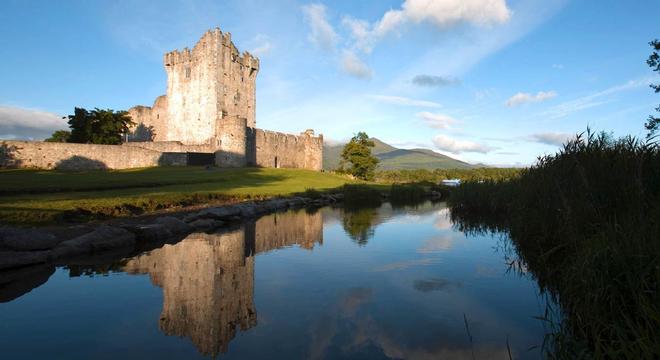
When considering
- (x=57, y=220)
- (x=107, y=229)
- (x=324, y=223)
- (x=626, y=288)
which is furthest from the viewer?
(x=324, y=223)

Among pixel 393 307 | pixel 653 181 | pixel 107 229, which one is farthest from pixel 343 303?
pixel 107 229

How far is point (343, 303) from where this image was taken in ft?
20.4

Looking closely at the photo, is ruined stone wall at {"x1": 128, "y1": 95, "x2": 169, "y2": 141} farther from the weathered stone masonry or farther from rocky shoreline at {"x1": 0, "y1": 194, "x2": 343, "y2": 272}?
rocky shoreline at {"x1": 0, "y1": 194, "x2": 343, "y2": 272}

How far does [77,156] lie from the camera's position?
33344 mm

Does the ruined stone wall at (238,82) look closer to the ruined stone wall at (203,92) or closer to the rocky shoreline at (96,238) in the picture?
the ruined stone wall at (203,92)

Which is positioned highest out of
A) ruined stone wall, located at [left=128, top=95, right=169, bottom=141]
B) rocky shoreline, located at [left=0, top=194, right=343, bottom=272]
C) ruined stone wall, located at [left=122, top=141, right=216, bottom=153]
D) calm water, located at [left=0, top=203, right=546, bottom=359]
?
ruined stone wall, located at [left=128, top=95, right=169, bottom=141]

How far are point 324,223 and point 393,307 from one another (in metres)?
9.48

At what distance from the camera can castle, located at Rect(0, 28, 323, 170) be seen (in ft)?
114

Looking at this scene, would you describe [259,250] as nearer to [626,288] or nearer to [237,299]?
[237,299]

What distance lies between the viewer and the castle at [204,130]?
114 feet

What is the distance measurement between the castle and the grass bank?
33183 mm

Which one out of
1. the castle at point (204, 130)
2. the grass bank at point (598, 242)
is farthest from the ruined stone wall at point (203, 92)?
the grass bank at point (598, 242)

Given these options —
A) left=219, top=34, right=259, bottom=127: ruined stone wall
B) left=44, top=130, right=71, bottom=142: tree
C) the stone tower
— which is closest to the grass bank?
the stone tower

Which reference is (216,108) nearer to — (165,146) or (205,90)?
(205,90)
